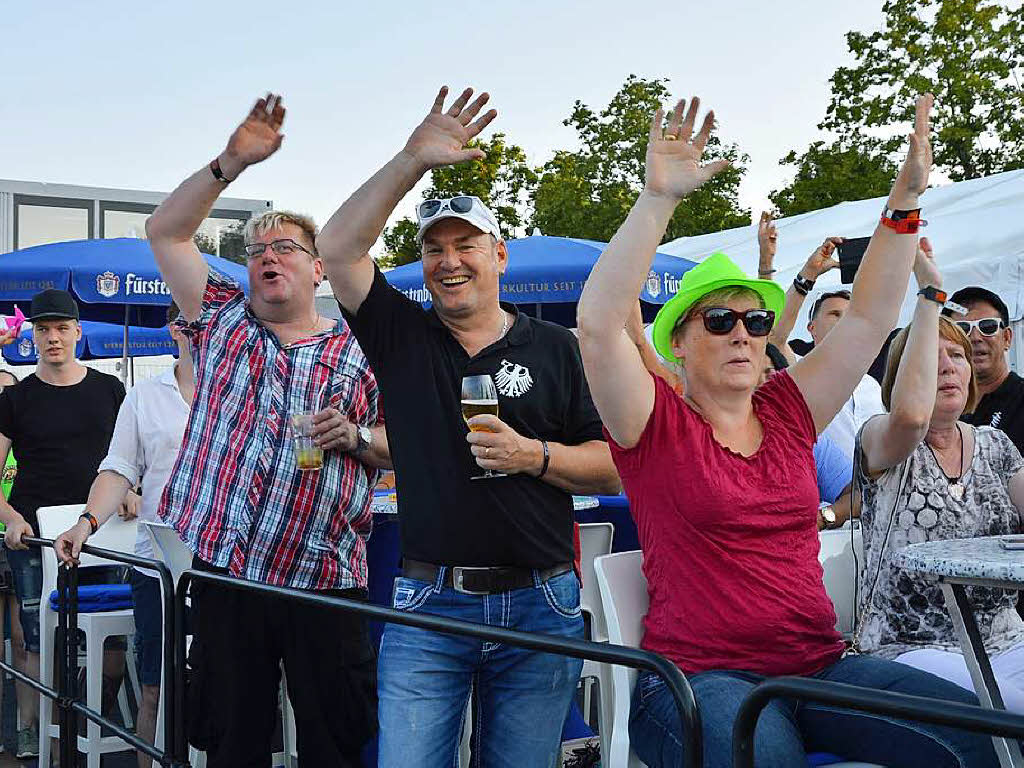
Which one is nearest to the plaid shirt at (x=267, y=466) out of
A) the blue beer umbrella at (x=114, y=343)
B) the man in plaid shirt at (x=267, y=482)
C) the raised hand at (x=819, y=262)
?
the man in plaid shirt at (x=267, y=482)

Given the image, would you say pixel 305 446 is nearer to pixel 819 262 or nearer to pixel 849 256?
pixel 849 256

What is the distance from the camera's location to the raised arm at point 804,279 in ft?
17.8

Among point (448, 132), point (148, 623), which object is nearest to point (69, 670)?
point (148, 623)

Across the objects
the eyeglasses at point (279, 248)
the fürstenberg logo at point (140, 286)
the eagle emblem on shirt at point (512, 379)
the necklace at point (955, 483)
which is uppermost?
the fürstenberg logo at point (140, 286)

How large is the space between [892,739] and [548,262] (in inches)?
270

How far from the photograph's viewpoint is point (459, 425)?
307cm

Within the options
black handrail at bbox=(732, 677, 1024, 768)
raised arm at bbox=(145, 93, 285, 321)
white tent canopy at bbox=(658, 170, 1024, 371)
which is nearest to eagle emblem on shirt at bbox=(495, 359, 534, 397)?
raised arm at bbox=(145, 93, 285, 321)

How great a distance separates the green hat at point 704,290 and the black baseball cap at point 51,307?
14.1 ft

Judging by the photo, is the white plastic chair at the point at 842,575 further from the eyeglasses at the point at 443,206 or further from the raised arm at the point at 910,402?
the eyeglasses at the point at 443,206

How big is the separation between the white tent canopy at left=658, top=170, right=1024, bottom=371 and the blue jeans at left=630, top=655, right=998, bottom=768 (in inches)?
287

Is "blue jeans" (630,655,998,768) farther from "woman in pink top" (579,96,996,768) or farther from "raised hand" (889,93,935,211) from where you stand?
"raised hand" (889,93,935,211)

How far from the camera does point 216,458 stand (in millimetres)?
3613

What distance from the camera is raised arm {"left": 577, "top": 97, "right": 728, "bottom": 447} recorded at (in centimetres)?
262

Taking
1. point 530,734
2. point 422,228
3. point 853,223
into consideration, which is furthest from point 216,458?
point 853,223
